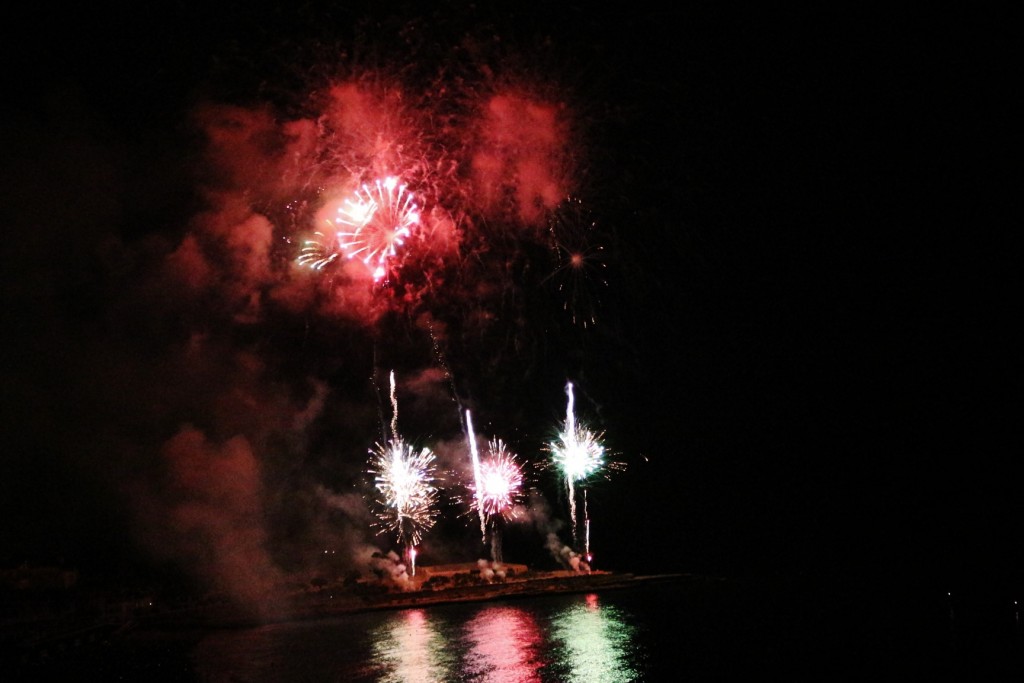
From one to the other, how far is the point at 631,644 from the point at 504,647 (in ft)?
8.68

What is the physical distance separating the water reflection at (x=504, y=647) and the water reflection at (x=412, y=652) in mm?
534

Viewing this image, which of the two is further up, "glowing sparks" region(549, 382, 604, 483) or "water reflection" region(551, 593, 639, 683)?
"glowing sparks" region(549, 382, 604, 483)

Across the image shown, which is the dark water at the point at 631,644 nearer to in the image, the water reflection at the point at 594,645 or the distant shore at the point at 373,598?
the water reflection at the point at 594,645

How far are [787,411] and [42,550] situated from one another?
3751 centimetres

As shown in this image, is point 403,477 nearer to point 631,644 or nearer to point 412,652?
point 412,652

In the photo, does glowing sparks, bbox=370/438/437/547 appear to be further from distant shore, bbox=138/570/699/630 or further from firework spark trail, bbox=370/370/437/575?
distant shore, bbox=138/570/699/630

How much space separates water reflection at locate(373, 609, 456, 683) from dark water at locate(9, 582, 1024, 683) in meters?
0.05

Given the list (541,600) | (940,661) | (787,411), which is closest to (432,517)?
(541,600)

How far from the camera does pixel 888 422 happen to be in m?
37.9

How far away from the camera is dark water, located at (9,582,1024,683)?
11.1m

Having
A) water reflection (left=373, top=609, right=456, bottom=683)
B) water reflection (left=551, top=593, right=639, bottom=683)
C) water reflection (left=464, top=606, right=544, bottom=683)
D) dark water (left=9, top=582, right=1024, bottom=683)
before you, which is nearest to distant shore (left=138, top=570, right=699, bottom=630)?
dark water (left=9, top=582, right=1024, bottom=683)

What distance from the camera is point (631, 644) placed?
13.3 metres

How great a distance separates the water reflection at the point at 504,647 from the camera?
1163cm

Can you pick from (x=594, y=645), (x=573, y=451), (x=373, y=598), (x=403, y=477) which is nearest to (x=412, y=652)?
(x=594, y=645)
